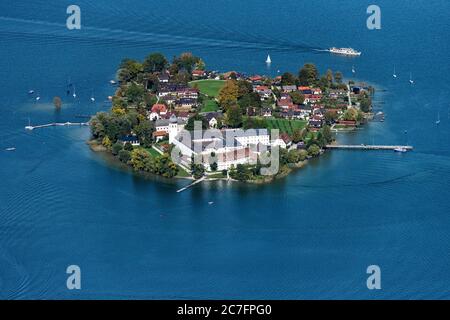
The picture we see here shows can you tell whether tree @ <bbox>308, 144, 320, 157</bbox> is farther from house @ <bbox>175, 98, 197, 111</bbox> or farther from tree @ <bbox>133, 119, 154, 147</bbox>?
house @ <bbox>175, 98, 197, 111</bbox>

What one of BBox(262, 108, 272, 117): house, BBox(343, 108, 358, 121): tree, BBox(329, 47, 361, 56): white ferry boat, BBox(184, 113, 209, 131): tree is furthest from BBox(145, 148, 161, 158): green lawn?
BBox(329, 47, 361, 56): white ferry boat

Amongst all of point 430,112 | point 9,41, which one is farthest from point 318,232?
point 9,41

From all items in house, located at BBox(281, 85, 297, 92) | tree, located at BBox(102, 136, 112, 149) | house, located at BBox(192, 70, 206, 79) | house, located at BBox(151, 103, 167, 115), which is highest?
house, located at BBox(192, 70, 206, 79)

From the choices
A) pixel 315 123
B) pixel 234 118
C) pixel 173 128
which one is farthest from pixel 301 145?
pixel 173 128

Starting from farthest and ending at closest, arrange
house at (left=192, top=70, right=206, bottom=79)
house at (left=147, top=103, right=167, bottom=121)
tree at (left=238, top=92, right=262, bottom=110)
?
house at (left=192, top=70, right=206, bottom=79) → tree at (left=238, top=92, right=262, bottom=110) → house at (left=147, top=103, right=167, bottom=121)

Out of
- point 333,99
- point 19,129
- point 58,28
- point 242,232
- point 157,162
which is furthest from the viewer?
point 58,28

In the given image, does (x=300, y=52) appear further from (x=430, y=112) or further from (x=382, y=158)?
(x=382, y=158)

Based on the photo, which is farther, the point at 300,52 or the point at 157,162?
the point at 300,52

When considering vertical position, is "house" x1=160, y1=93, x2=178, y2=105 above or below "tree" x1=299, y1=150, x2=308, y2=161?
above
